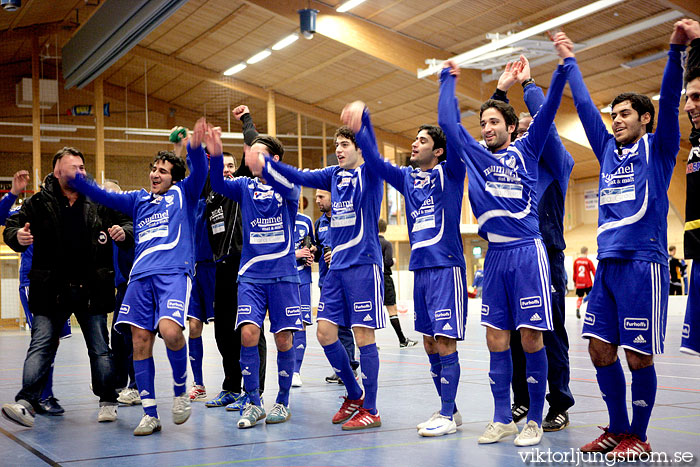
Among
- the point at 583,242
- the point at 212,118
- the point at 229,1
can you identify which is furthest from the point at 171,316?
the point at 583,242

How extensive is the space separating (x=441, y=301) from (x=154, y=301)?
200 cm

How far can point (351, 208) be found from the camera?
523 cm

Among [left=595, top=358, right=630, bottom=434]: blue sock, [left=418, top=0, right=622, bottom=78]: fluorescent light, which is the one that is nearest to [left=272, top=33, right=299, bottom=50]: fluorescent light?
[left=418, top=0, right=622, bottom=78]: fluorescent light

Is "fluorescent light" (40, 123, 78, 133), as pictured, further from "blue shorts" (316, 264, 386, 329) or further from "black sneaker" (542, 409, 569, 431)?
"black sneaker" (542, 409, 569, 431)

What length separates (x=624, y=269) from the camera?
3975 mm

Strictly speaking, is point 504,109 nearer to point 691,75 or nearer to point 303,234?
point 691,75

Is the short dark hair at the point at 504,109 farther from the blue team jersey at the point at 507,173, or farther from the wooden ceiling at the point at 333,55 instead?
the wooden ceiling at the point at 333,55

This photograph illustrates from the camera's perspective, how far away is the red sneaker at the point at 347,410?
5121mm

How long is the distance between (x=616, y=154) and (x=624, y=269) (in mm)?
685

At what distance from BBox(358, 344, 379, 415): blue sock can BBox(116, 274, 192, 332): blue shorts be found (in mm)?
1289

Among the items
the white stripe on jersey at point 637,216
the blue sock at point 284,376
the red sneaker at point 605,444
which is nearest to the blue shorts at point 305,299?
the blue sock at point 284,376

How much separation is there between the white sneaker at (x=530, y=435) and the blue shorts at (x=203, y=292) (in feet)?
10.4

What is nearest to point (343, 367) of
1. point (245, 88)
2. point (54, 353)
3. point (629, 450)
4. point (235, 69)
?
point (629, 450)

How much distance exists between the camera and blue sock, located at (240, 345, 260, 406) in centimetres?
524
